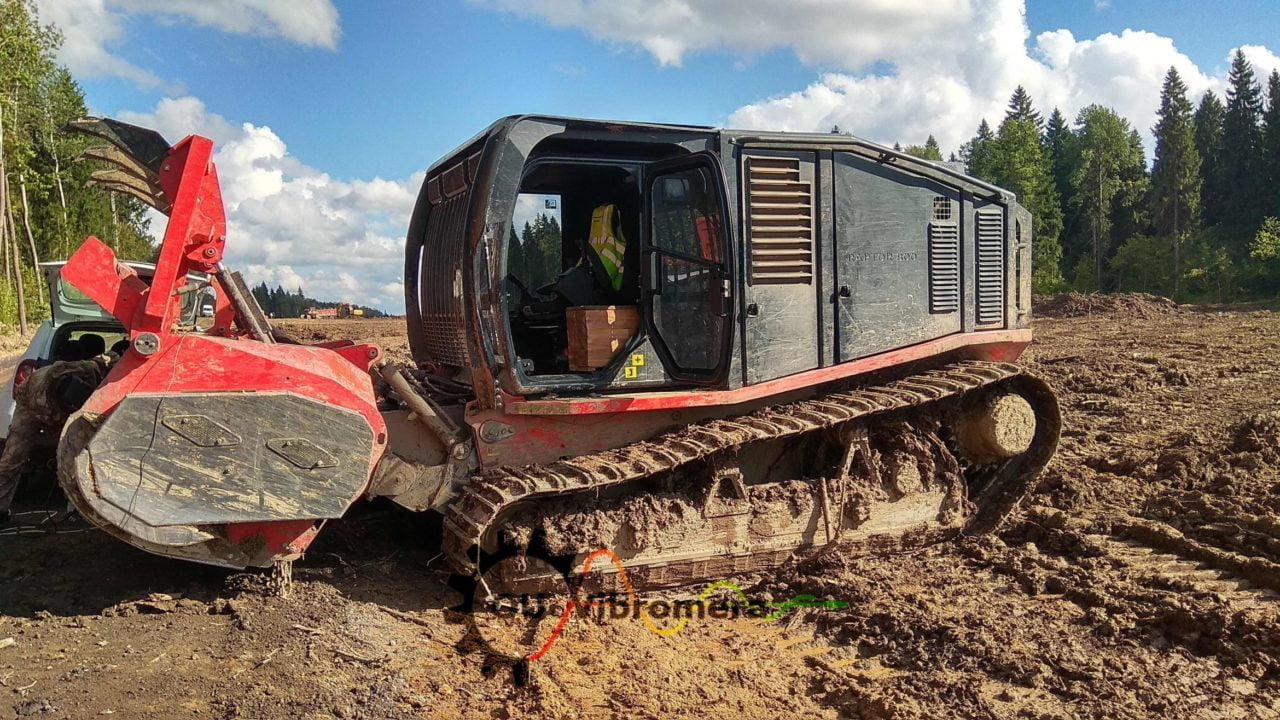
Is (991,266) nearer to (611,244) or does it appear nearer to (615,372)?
(611,244)

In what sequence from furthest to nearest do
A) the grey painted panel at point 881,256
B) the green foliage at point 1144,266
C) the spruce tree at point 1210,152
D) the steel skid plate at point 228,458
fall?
1. the spruce tree at point 1210,152
2. the green foliage at point 1144,266
3. the grey painted panel at point 881,256
4. the steel skid plate at point 228,458

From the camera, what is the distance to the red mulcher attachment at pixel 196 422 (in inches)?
148

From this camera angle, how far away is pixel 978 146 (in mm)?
69938

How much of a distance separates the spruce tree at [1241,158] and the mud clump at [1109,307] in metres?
33.0

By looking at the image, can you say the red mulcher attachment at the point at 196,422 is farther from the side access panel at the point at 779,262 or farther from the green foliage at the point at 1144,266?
the green foliage at the point at 1144,266

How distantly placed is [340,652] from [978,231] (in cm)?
494

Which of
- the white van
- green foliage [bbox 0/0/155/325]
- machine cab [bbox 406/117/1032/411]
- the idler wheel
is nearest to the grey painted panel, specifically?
machine cab [bbox 406/117/1032/411]

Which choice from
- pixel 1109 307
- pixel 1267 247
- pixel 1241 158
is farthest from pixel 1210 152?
pixel 1109 307

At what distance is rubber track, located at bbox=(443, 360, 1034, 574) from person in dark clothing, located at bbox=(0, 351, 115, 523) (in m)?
2.14

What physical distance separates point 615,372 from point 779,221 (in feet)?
4.44

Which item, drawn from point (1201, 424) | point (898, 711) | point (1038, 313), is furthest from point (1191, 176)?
point (898, 711)

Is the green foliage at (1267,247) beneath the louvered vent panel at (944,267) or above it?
above

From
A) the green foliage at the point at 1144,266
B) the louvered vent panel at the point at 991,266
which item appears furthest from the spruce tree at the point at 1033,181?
the louvered vent panel at the point at 991,266

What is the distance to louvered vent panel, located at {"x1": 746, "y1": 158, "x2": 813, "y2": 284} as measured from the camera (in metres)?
5.14
